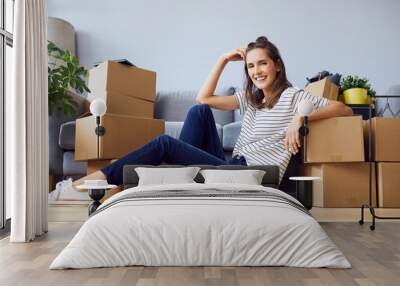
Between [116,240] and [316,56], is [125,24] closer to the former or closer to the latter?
[316,56]

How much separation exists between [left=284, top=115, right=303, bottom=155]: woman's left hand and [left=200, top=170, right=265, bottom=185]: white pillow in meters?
0.32

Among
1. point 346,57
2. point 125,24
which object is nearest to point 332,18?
point 346,57

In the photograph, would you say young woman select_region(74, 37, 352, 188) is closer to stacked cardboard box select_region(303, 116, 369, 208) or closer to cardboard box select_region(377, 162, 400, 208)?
stacked cardboard box select_region(303, 116, 369, 208)

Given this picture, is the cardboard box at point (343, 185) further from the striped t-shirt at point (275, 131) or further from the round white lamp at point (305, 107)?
the round white lamp at point (305, 107)

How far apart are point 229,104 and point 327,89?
643 mm

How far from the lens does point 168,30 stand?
16.0 ft

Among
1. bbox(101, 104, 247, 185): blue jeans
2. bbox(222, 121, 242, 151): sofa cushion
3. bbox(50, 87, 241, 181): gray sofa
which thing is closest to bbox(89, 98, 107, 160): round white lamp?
bbox(101, 104, 247, 185): blue jeans

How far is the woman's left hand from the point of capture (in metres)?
2.93

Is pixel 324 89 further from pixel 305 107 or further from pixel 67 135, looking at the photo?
pixel 67 135

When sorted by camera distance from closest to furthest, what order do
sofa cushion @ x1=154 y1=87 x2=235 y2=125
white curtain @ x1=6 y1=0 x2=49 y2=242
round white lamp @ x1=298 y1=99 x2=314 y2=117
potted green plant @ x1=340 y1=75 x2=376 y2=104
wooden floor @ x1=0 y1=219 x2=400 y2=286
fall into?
wooden floor @ x1=0 y1=219 x2=400 y2=286 → white curtain @ x1=6 y1=0 x2=49 y2=242 → round white lamp @ x1=298 y1=99 x2=314 y2=117 → potted green plant @ x1=340 y1=75 x2=376 y2=104 → sofa cushion @ x1=154 y1=87 x2=235 y2=125

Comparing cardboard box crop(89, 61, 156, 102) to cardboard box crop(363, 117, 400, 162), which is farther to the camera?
cardboard box crop(89, 61, 156, 102)

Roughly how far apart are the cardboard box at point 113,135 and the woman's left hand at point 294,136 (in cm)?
99

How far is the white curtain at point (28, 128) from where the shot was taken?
243cm

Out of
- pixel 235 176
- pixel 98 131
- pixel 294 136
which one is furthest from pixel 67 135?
pixel 294 136
